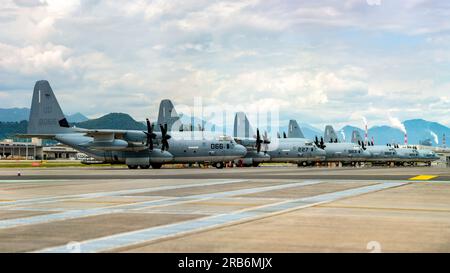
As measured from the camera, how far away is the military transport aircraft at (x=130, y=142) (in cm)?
7581

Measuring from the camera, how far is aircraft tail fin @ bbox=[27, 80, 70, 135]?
7950 cm

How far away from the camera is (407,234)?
13.1m

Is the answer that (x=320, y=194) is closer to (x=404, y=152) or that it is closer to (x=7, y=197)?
(x=7, y=197)

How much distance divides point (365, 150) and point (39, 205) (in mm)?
112423

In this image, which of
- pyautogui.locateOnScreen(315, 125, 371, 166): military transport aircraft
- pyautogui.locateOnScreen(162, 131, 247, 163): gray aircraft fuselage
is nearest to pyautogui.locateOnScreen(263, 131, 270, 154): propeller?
pyautogui.locateOnScreen(315, 125, 371, 166): military transport aircraft

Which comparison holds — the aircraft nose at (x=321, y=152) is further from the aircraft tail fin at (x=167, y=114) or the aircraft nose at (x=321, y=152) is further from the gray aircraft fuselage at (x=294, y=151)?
the aircraft tail fin at (x=167, y=114)

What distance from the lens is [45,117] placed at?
79750mm

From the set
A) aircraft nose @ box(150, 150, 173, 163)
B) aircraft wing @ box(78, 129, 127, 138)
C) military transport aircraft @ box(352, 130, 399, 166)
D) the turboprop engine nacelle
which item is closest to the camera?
aircraft wing @ box(78, 129, 127, 138)

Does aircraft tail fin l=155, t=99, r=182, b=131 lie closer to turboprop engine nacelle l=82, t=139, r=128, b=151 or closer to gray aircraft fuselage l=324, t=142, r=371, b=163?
turboprop engine nacelle l=82, t=139, r=128, b=151

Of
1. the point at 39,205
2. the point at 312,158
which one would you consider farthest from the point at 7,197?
the point at 312,158

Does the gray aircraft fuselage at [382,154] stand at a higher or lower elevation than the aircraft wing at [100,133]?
lower

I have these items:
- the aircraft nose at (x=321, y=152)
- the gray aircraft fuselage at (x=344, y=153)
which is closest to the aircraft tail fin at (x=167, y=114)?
the aircraft nose at (x=321, y=152)

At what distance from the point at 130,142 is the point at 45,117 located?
1434 centimetres
